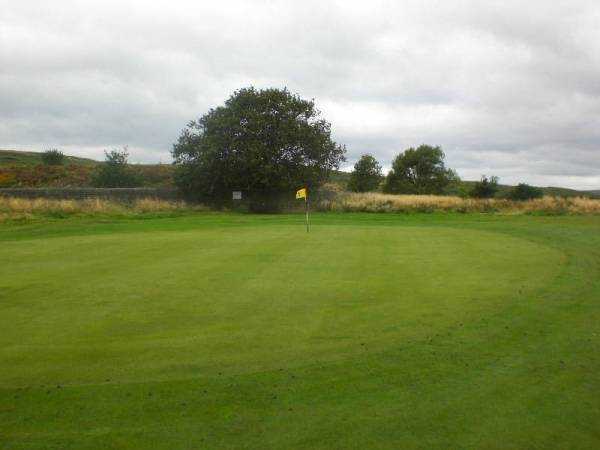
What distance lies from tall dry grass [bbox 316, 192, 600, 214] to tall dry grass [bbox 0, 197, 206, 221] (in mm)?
10745

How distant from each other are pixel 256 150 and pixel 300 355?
35840 mm

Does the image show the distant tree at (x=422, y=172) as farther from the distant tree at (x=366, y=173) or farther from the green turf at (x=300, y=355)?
the green turf at (x=300, y=355)

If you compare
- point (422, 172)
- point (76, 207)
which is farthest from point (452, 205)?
point (422, 172)

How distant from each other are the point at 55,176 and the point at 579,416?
64153mm

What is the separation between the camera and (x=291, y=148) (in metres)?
43.6

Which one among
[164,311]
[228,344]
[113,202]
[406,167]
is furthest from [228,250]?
[406,167]

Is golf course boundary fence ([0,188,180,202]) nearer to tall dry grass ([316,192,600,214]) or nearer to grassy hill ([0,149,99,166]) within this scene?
tall dry grass ([316,192,600,214])

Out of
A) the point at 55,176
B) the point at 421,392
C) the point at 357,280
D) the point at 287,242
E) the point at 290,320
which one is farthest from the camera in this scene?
the point at 55,176

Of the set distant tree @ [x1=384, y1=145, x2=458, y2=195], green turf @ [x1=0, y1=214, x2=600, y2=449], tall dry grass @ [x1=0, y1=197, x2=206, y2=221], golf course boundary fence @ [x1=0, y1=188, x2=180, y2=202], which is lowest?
tall dry grass @ [x1=0, y1=197, x2=206, y2=221]

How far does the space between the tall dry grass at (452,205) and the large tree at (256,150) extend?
280cm

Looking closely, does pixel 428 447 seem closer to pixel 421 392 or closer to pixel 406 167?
pixel 421 392

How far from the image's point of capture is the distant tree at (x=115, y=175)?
171ft

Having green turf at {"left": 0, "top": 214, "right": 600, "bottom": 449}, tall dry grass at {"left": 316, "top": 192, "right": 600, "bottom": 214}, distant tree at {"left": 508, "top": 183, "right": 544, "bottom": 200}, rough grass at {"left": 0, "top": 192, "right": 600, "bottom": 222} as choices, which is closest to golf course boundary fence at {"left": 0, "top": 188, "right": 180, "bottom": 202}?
rough grass at {"left": 0, "top": 192, "right": 600, "bottom": 222}

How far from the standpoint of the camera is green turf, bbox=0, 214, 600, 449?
454cm
